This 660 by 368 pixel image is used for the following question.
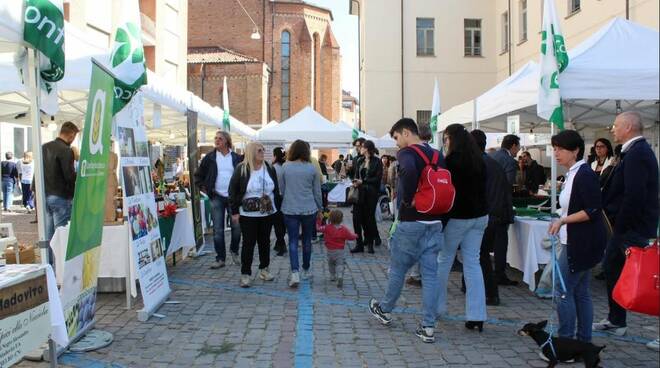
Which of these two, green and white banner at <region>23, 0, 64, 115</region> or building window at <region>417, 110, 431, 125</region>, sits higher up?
building window at <region>417, 110, 431, 125</region>

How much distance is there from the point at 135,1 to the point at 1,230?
134 inches

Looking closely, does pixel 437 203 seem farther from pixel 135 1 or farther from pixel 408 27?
pixel 408 27

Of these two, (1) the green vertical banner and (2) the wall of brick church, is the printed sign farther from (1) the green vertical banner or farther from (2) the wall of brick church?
(2) the wall of brick church

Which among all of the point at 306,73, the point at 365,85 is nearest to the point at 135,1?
the point at 365,85

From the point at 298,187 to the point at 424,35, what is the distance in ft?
80.4

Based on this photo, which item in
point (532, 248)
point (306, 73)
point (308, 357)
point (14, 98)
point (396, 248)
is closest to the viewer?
point (308, 357)

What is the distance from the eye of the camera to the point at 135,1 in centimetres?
612

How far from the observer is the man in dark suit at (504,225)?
688 centimetres

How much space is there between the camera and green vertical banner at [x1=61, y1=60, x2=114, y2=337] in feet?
15.0

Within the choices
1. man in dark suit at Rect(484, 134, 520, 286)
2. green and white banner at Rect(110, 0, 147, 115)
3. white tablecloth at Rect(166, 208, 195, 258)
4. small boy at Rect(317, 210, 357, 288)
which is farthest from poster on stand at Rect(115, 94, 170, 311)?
man in dark suit at Rect(484, 134, 520, 286)

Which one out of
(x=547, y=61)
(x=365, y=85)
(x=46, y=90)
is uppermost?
(x=365, y=85)

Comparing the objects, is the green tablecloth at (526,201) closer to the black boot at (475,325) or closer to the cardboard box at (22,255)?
the black boot at (475,325)

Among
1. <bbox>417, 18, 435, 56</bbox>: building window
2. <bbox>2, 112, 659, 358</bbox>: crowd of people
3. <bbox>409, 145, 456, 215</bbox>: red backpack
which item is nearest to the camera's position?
<bbox>2, 112, 659, 358</bbox>: crowd of people

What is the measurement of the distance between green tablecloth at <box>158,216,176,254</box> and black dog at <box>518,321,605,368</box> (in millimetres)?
4940
